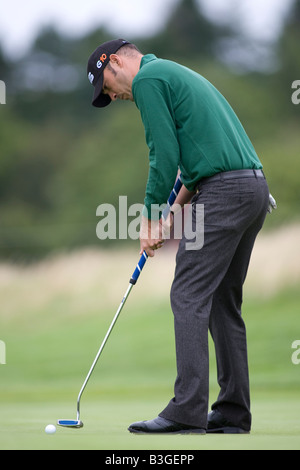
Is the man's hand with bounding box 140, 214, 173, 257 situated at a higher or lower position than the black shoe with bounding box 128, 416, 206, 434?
higher

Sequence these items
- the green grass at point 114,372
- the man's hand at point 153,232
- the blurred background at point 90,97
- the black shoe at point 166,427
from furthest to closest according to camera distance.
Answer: the blurred background at point 90,97, the man's hand at point 153,232, the black shoe at point 166,427, the green grass at point 114,372

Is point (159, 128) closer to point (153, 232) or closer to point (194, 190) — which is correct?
point (194, 190)

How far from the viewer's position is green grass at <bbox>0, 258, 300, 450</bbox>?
2.94 meters

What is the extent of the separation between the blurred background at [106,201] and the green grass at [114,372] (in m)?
0.02

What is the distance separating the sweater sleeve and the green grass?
97cm

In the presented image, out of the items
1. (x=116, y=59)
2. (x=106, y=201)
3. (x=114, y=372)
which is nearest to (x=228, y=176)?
(x=116, y=59)

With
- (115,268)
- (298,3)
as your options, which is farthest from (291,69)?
(115,268)

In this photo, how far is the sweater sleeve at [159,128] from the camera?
10.4ft

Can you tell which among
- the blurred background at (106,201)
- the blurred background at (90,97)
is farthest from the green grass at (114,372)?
the blurred background at (90,97)

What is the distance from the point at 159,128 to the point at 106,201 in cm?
2691

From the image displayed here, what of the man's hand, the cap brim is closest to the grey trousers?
the man's hand

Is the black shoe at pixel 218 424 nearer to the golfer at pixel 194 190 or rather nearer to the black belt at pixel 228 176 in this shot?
the golfer at pixel 194 190

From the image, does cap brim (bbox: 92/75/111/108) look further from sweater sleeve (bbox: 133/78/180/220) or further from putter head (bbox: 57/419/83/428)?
putter head (bbox: 57/419/83/428)

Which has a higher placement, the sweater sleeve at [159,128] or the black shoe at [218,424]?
the sweater sleeve at [159,128]
